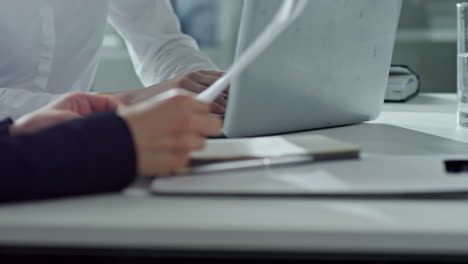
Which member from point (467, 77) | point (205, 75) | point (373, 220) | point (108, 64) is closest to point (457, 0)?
point (108, 64)

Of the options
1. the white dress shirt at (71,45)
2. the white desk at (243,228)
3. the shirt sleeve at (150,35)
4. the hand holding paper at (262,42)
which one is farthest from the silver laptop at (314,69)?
the shirt sleeve at (150,35)

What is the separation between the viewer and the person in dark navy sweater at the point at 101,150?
0.47m

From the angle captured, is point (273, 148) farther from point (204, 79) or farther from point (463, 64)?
point (463, 64)

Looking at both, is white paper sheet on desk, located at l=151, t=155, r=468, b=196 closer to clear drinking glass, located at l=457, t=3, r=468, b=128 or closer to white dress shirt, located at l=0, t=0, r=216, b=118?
clear drinking glass, located at l=457, t=3, r=468, b=128

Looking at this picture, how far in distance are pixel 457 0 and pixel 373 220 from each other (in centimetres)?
249

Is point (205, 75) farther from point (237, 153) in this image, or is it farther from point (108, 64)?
point (108, 64)

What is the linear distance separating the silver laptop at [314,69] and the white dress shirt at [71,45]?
14.6 inches

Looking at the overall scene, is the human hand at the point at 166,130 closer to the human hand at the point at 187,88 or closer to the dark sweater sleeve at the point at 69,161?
the dark sweater sleeve at the point at 69,161

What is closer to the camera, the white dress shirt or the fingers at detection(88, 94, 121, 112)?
the fingers at detection(88, 94, 121, 112)

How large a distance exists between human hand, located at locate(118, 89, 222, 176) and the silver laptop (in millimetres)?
140

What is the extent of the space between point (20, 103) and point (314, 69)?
0.45m

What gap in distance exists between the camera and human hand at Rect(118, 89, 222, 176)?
502 mm

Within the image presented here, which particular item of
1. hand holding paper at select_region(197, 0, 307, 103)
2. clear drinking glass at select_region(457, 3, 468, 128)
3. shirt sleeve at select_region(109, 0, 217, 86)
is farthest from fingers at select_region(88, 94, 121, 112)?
shirt sleeve at select_region(109, 0, 217, 86)

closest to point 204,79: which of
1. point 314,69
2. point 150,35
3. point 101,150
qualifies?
point 314,69
